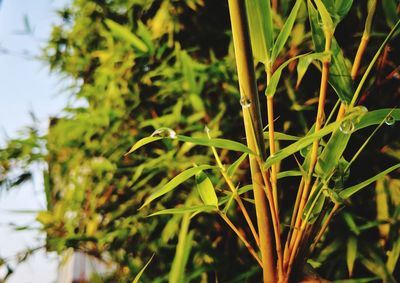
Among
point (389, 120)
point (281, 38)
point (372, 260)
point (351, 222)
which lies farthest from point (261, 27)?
point (372, 260)

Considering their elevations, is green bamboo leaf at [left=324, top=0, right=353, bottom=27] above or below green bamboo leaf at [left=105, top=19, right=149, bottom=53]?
below

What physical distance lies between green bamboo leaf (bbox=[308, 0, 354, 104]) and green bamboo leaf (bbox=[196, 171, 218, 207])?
0.16m

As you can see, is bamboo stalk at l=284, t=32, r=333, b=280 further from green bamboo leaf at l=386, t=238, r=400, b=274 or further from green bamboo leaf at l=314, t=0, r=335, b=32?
green bamboo leaf at l=386, t=238, r=400, b=274

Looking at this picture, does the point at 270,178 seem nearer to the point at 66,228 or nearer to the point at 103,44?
the point at 66,228

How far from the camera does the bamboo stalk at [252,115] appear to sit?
0.26m

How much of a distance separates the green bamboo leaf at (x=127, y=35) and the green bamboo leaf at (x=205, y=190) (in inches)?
31.3

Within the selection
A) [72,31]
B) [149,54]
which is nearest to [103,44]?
[72,31]

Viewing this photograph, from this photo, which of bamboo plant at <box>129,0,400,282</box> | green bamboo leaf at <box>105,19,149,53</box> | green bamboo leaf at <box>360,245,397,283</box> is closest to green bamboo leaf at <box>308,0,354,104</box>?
bamboo plant at <box>129,0,400,282</box>

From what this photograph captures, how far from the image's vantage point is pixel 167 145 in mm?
1020

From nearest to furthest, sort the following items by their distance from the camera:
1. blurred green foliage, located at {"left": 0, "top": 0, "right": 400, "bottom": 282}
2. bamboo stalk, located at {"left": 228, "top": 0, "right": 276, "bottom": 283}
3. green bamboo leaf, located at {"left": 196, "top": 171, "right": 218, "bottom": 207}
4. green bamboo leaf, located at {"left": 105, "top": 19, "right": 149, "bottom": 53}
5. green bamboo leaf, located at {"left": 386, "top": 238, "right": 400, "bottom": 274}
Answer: bamboo stalk, located at {"left": 228, "top": 0, "right": 276, "bottom": 283} → green bamboo leaf, located at {"left": 196, "top": 171, "right": 218, "bottom": 207} → green bamboo leaf, located at {"left": 386, "top": 238, "right": 400, "bottom": 274} → blurred green foliage, located at {"left": 0, "top": 0, "right": 400, "bottom": 282} → green bamboo leaf, located at {"left": 105, "top": 19, "right": 149, "bottom": 53}

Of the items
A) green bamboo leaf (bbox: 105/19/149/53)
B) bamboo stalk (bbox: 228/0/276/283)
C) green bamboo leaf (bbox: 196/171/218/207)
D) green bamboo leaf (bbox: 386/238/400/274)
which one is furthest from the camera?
green bamboo leaf (bbox: 105/19/149/53)

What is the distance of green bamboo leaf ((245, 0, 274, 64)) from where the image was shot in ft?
0.97

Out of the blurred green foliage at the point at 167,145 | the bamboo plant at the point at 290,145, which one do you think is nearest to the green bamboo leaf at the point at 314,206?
the bamboo plant at the point at 290,145

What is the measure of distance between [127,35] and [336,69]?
0.85 metres
